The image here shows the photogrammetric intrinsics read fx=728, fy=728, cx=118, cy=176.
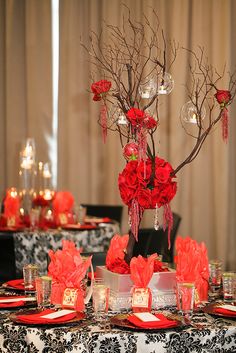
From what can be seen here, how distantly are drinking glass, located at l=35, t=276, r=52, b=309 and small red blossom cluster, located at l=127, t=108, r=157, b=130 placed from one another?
745 mm

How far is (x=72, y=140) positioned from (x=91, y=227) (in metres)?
2.38

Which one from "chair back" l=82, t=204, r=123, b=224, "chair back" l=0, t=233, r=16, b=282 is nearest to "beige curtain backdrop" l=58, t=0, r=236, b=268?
"chair back" l=82, t=204, r=123, b=224

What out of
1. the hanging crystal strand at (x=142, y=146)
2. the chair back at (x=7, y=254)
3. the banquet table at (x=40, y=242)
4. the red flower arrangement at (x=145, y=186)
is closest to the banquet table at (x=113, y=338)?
the red flower arrangement at (x=145, y=186)

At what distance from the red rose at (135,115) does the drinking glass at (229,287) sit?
804 mm

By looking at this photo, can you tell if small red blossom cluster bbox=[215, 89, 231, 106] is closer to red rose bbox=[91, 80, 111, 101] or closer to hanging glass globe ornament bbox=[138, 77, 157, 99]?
hanging glass globe ornament bbox=[138, 77, 157, 99]

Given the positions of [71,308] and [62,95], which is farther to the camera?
[62,95]

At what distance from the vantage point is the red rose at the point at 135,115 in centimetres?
301

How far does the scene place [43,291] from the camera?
3.01m

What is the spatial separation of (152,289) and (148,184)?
450mm

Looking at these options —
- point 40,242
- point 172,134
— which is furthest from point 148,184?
point 172,134

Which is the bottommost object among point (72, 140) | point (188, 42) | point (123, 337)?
point (123, 337)

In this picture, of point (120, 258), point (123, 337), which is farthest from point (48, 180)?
point (123, 337)

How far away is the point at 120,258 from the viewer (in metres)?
3.22

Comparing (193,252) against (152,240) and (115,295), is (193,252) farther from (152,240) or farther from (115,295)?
(152,240)
